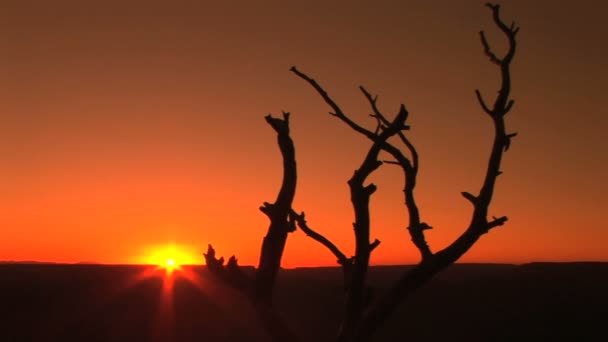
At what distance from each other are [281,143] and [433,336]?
103ft

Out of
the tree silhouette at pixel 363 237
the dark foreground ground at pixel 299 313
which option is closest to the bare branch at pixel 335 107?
the tree silhouette at pixel 363 237

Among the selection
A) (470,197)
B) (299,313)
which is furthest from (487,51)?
(299,313)

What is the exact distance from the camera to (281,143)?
17.3ft

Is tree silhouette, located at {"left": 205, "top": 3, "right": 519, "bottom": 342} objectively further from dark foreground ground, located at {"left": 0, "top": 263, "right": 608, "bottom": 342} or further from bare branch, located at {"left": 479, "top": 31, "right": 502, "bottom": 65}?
dark foreground ground, located at {"left": 0, "top": 263, "right": 608, "bottom": 342}

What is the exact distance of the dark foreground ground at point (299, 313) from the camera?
34.2m

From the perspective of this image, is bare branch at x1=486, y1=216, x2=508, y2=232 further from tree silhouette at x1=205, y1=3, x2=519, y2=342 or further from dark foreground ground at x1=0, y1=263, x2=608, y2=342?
dark foreground ground at x1=0, y1=263, x2=608, y2=342

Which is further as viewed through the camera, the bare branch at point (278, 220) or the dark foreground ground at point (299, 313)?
the dark foreground ground at point (299, 313)

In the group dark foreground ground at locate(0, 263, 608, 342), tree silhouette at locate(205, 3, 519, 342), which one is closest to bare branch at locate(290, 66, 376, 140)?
tree silhouette at locate(205, 3, 519, 342)

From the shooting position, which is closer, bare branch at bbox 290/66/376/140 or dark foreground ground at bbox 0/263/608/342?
bare branch at bbox 290/66/376/140

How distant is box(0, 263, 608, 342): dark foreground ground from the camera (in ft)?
112

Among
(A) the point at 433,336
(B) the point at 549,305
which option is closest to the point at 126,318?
(A) the point at 433,336

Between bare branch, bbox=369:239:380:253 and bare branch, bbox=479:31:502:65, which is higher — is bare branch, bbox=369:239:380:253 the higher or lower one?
the lower one

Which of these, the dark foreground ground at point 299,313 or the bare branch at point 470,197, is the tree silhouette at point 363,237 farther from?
the dark foreground ground at point 299,313

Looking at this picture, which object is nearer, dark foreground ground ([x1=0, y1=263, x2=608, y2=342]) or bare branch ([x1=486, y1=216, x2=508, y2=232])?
bare branch ([x1=486, y1=216, x2=508, y2=232])
